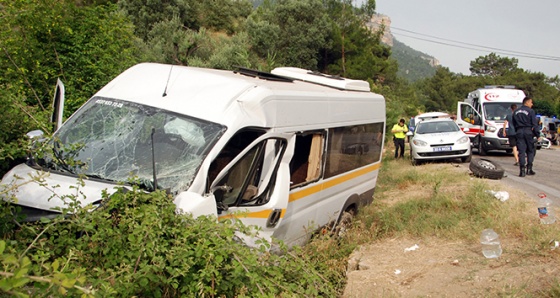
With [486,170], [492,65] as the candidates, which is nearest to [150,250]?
[486,170]

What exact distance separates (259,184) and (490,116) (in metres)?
17.3

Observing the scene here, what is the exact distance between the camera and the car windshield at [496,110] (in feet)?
67.1

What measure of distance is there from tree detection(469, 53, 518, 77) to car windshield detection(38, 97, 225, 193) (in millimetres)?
81528

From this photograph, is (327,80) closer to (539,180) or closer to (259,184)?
(259,184)

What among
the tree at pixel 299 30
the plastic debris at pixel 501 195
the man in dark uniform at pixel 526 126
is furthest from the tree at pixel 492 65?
the plastic debris at pixel 501 195

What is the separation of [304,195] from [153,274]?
3323 mm

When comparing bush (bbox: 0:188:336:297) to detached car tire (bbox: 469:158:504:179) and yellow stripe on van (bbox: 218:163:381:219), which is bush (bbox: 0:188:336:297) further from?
detached car tire (bbox: 469:158:504:179)

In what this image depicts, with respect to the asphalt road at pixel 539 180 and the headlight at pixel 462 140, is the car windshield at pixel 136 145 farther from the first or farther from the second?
the headlight at pixel 462 140

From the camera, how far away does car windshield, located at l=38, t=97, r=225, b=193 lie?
190 inches

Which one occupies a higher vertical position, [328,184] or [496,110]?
[496,110]

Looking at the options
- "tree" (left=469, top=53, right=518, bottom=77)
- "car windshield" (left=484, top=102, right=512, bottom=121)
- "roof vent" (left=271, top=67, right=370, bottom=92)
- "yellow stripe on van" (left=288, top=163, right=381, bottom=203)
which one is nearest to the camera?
"yellow stripe on van" (left=288, top=163, right=381, bottom=203)

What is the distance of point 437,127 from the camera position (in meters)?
17.3

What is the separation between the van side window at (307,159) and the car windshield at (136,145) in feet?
5.27

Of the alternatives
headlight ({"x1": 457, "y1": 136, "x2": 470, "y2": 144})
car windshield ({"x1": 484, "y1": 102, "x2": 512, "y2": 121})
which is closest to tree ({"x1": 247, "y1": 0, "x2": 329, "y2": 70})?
car windshield ({"x1": 484, "y1": 102, "x2": 512, "y2": 121})
